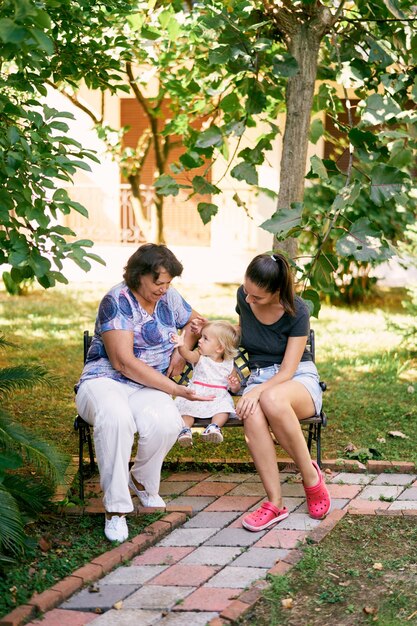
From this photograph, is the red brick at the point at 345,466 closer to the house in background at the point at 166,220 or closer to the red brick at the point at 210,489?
the red brick at the point at 210,489

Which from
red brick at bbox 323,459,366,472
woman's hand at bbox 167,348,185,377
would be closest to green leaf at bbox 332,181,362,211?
woman's hand at bbox 167,348,185,377

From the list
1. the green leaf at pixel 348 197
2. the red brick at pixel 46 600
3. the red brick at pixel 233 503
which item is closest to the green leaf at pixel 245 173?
the green leaf at pixel 348 197

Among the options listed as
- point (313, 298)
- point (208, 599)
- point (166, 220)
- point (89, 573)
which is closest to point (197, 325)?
point (313, 298)

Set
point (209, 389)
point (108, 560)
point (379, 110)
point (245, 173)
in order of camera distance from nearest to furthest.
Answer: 1. point (108, 560)
2. point (209, 389)
3. point (379, 110)
4. point (245, 173)

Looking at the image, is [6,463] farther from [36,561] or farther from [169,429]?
[169,429]

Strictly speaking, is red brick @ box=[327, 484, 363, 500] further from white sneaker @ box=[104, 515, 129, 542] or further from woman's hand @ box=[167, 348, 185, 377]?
white sneaker @ box=[104, 515, 129, 542]

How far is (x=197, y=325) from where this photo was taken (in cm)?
514

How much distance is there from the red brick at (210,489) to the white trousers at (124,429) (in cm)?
37

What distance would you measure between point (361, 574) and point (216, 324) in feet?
5.53

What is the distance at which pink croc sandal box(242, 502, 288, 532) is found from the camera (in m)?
4.43

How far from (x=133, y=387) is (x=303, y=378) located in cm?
90

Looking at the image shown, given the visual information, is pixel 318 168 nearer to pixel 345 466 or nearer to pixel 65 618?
pixel 345 466

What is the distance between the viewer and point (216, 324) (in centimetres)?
514

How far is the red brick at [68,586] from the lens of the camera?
3.71 m
